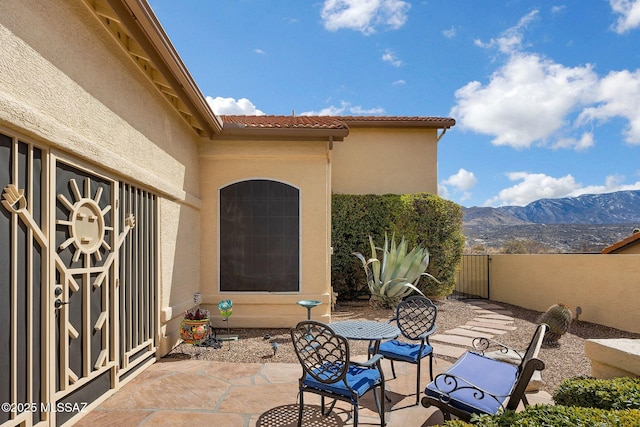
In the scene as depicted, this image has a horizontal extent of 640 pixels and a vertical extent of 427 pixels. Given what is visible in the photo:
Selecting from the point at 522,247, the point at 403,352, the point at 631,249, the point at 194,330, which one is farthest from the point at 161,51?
the point at 522,247

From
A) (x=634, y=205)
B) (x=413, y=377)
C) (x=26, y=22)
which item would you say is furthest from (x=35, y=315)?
(x=634, y=205)

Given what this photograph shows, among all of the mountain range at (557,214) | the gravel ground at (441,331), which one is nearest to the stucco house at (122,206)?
the gravel ground at (441,331)

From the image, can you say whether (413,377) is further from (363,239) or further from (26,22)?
(363,239)

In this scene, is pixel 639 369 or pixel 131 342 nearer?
pixel 639 369

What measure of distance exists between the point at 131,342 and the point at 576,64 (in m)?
15.0

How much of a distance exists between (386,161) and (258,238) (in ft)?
24.2

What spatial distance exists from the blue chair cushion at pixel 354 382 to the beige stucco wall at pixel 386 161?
32.7ft

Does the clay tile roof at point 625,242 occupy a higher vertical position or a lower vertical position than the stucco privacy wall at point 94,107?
lower

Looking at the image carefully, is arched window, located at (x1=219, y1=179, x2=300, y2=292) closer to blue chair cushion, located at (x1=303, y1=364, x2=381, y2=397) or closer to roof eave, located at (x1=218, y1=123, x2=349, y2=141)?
roof eave, located at (x1=218, y1=123, x2=349, y2=141)

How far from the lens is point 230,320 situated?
733 centimetres

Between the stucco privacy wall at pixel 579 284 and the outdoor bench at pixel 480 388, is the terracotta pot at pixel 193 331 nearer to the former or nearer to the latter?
the outdoor bench at pixel 480 388

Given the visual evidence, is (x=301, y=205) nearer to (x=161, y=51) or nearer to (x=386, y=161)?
(x=161, y=51)

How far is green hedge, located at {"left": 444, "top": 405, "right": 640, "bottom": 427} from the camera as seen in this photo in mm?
2123

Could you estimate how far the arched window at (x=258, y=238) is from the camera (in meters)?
7.39
